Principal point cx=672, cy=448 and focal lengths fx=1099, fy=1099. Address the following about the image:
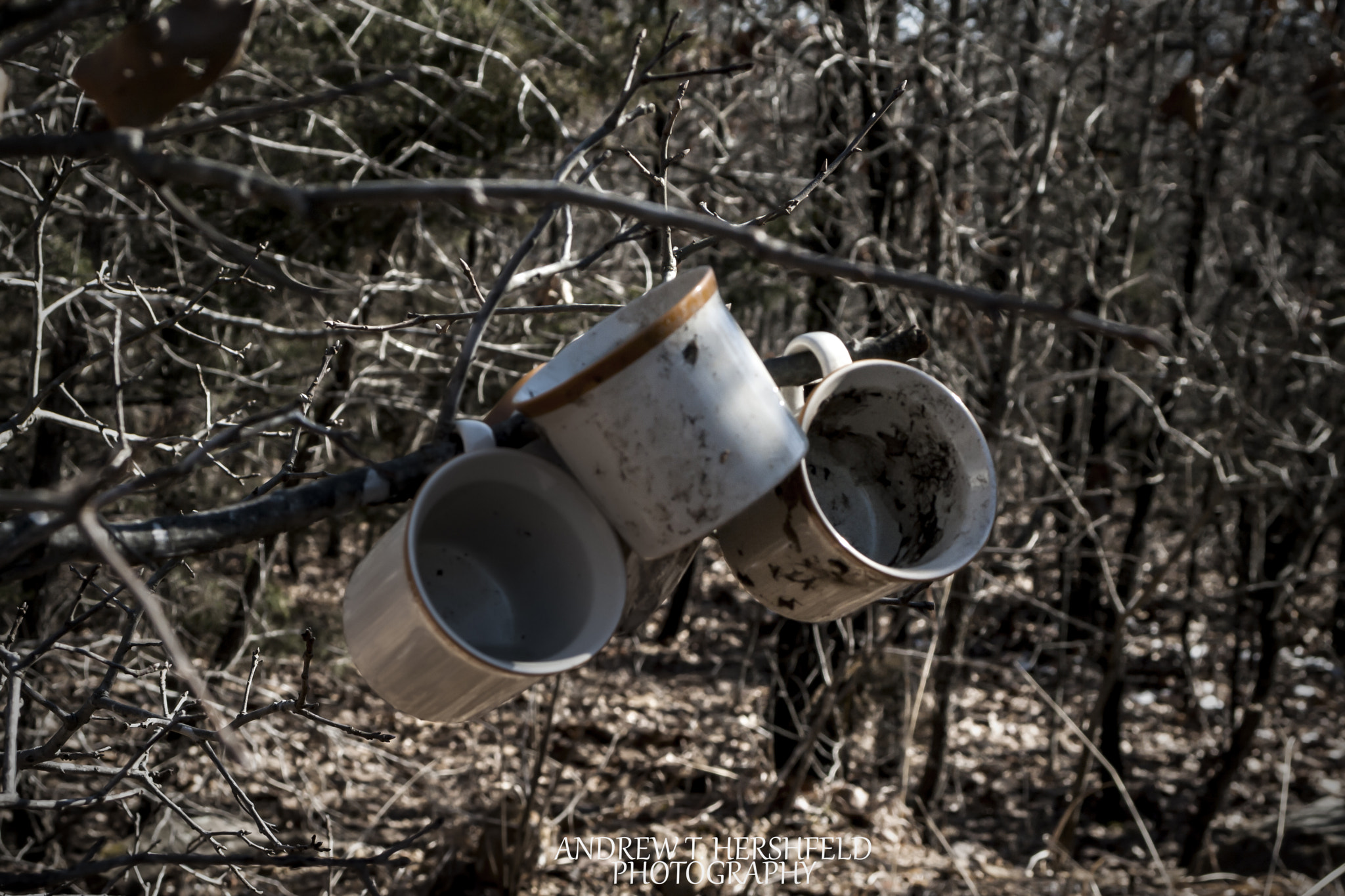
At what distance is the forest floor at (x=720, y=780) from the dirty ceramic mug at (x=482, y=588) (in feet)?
7.97

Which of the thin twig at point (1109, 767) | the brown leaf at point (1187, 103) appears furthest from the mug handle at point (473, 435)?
the brown leaf at point (1187, 103)

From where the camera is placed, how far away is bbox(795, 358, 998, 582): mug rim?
46.2 inches

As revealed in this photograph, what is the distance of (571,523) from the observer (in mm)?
1113

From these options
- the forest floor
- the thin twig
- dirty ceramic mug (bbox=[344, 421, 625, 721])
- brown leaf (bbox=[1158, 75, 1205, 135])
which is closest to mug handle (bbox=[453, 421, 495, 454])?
dirty ceramic mug (bbox=[344, 421, 625, 721])

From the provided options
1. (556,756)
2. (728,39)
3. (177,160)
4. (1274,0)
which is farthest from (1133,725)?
(177,160)

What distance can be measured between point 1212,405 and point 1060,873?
3.65 m

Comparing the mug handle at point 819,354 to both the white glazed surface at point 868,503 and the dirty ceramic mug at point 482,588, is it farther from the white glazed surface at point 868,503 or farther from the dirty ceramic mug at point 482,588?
the dirty ceramic mug at point 482,588

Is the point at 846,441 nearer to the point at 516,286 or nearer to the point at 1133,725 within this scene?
the point at 516,286

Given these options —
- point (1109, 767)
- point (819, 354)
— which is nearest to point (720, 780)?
point (1109, 767)

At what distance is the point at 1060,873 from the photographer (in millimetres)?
5117

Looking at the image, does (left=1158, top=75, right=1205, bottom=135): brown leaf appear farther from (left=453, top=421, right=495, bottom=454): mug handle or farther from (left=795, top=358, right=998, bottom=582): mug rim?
(left=453, top=421, right=495, bottom=454): mug handle

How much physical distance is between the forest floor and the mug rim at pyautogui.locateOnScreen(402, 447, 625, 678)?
248 cm

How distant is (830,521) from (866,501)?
8 centimetres

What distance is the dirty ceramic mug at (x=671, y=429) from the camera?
105 cm
